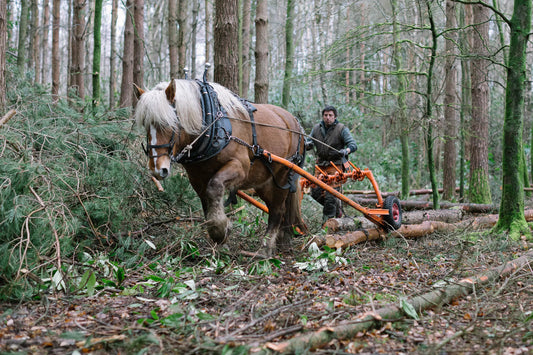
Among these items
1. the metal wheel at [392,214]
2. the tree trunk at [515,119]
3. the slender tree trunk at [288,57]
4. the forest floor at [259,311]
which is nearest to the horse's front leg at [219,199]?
the forest floor at [259,311]

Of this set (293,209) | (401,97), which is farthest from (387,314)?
(401,97)

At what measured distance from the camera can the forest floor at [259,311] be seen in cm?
279

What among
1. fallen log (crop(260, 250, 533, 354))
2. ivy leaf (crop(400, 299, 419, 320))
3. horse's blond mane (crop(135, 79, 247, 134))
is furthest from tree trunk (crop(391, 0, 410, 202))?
ivy leaf (crop(400, 299, 419, 320))

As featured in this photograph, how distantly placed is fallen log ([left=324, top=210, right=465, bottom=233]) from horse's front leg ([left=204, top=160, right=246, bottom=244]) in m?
2.12

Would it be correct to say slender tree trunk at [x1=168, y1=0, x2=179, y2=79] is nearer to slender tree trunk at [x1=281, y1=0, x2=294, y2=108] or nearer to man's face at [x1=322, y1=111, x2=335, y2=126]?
slender tree trunk at [x1=281, y1=0, x2=294, y2=108]

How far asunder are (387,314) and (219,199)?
6.61ft

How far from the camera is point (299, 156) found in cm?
612

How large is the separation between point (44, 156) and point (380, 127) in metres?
16.6

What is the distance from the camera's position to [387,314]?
3193 millimetres

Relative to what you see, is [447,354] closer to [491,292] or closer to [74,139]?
[491,292]

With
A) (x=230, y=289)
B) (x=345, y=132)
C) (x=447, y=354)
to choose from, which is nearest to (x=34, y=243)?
(x=230, y=289)

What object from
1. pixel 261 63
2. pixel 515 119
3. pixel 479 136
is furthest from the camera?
pixel 479 136

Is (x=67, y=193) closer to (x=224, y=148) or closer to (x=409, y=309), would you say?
(x=224, y=148)

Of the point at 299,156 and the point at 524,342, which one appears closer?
the point at 524,342
